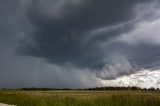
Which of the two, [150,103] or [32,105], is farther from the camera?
[32,105]

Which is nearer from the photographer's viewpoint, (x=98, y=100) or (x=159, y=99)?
(x=159, y=99)

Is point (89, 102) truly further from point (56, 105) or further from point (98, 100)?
point (56, 105)

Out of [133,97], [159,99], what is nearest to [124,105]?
[133,97]

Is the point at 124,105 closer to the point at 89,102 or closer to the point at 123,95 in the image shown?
the point at 123,95

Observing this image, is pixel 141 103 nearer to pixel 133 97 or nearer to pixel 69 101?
pixel 133 97

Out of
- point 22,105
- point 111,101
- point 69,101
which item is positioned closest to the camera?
point 111,101

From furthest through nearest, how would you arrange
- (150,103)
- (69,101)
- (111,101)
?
(69,101) → (111,101) → (150,103)

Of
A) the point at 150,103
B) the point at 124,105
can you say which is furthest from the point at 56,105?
the point at 150,103

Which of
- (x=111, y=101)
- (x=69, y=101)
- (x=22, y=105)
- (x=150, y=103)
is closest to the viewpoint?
(x=150, y=103)

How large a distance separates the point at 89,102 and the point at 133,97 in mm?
4037

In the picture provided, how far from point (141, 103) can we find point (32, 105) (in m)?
10.4

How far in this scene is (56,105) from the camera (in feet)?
88.7

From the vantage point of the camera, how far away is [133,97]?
25.0 meters

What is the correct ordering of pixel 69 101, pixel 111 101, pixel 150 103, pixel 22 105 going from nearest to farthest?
pixel 150 103 < pixel 111 101 < pixel 69 101 < pixel 22 105
